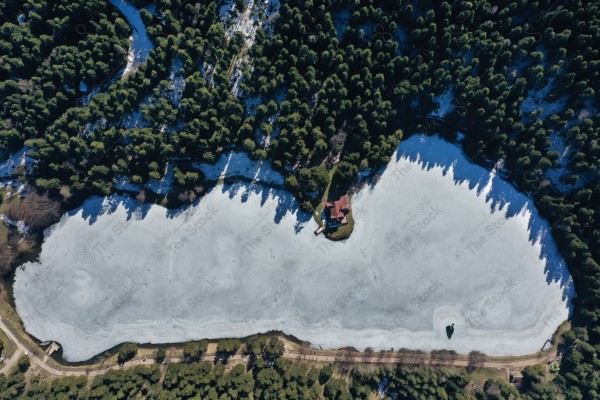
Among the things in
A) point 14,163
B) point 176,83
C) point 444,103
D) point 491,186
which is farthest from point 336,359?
point 14,163

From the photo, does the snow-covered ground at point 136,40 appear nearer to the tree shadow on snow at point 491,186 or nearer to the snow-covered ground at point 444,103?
the snow-covered ground at point 444,103

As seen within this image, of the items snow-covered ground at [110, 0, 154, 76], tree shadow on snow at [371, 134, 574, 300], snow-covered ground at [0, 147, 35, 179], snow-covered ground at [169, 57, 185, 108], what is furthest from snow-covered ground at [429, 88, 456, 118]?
snow-covered ground at [0, 147, 35, 179]

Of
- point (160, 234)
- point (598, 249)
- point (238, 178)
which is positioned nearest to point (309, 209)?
point (238, 178)

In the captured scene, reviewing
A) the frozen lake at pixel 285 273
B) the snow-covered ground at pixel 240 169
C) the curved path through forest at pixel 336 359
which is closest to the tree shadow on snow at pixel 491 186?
the frozen lake at pixel 285 273

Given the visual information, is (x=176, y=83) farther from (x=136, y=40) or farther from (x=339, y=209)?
(x=339, y=209)

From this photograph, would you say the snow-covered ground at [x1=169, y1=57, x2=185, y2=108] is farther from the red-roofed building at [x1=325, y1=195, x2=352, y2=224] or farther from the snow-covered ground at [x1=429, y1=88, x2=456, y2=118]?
the snow-covered ground at [x1=429, y1=88, x2=456, y2=118]

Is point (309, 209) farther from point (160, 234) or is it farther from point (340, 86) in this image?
point (160, 234)
